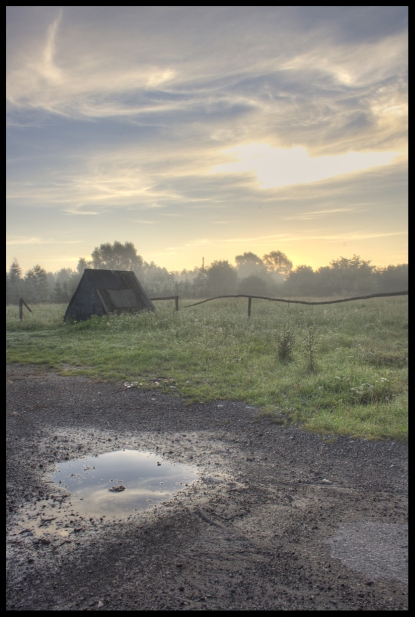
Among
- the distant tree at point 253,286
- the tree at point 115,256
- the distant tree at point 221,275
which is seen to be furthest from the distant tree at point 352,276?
the tree at point 115,256

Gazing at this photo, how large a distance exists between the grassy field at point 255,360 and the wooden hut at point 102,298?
105 centimetres

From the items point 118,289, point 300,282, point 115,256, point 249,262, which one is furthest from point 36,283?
point 118,289

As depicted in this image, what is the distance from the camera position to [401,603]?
8.80 feet

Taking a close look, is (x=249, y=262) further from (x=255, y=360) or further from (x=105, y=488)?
(x=105, y=488)

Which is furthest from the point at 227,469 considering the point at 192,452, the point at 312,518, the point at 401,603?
the point at 401,603

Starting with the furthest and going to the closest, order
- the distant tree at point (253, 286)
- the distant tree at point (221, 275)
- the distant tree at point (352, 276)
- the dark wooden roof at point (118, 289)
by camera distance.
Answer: the distant tree at point (221, 275)
the distant tree at point (253, 286)
the distant tree at point (352, 276)
the dark wooden roof at point (118, 289)

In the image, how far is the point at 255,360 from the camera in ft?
31.7

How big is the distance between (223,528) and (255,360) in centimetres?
624

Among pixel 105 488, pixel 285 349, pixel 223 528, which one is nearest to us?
pixel 223 528

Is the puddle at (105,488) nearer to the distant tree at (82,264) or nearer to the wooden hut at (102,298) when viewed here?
the wooden hut at (102,298)

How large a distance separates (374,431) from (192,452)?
2352mm

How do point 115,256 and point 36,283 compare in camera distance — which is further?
point 115,256

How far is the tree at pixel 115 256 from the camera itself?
85375 millimetres
